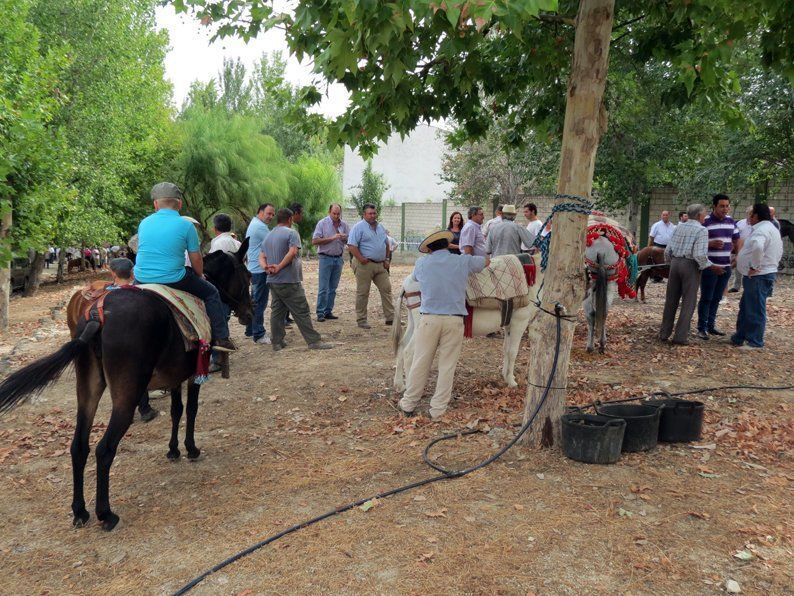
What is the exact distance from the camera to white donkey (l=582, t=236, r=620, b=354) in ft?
28.6

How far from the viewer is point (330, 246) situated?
11.3 m

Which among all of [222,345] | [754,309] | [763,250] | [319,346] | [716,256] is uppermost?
[763,250]

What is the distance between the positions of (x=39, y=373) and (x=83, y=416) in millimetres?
417

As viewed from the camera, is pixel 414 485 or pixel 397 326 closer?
pixel 414 485

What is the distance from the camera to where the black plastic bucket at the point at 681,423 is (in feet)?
17.6

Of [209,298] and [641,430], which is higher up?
[209,298]

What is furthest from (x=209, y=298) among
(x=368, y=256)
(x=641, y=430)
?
(x=368, y=256)

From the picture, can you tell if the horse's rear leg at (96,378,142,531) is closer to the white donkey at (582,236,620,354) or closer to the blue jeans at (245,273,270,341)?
the blue jeans at (245,273,270,341)

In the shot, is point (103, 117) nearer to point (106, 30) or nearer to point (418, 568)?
point (106, 30)

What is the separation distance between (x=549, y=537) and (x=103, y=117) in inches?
793

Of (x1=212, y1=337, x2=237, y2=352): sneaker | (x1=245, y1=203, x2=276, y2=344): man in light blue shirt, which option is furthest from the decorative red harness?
(x1=212, y1=337, x2=237, y2=352): sneaker

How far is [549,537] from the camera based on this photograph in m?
3.88

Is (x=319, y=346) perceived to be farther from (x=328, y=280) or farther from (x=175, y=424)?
(x=175, y=424)

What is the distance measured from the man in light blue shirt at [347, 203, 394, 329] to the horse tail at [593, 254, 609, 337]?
3.71 meters
